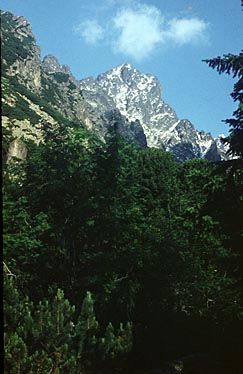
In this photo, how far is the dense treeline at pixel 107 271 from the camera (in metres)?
12.0

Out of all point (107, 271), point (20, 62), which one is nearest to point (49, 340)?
point (107, 271)

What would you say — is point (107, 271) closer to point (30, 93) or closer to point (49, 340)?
point (49, 340)

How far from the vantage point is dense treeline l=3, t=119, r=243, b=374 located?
12039mm

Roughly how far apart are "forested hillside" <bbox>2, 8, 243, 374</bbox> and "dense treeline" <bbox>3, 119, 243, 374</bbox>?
0.15 ft

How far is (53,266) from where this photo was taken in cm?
1742

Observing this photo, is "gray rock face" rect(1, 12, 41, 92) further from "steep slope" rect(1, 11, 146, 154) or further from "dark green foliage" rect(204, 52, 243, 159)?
"dark green foliage" rect(204, 52, 243, 159)

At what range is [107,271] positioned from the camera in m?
16.3

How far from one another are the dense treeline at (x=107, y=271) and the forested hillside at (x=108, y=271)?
1.8 inches

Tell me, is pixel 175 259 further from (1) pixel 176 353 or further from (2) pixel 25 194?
(2) pixel 25 194

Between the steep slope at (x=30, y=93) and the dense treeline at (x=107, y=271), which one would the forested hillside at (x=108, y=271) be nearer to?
the dense treeline at (x=107, y=271)

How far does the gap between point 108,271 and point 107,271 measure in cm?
4

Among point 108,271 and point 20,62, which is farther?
point 20,62

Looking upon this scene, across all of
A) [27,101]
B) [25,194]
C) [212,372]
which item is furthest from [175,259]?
[27,101]

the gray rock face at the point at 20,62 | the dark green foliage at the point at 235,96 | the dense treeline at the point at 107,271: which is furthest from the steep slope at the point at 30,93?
the dark green foliage at the point at 235,96
